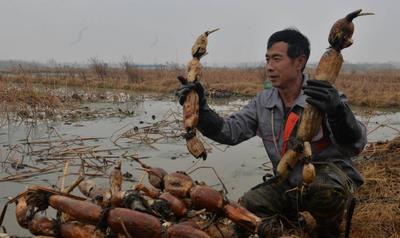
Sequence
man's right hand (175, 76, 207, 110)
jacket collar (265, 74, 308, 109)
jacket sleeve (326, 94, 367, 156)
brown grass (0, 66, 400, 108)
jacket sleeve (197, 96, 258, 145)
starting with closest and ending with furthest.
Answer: jacket sleeve (326, 94, 367, 156)
man's right hand (175, 76, 207, 110)
jacket sleeve (197, 96, 258, 145)
jacket collar (265, 74, 308, 109)
brown grass (0, 66, 400, 108)

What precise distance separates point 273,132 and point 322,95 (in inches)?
32.9

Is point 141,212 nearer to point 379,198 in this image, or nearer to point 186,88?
point 186,88

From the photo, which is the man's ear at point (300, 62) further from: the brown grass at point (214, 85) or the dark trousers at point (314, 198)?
the brown grass at point (214, 85)

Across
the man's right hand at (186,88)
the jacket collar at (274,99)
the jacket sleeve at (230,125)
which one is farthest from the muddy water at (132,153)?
the man's right hand at (186,88)

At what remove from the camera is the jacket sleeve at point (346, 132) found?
2.55 metres

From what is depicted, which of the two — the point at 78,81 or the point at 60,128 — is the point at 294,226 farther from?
the point at 78,81

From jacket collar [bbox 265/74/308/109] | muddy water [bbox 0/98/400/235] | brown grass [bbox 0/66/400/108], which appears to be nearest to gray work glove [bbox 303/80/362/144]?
jacket collar [bbox 265/74/308/109]

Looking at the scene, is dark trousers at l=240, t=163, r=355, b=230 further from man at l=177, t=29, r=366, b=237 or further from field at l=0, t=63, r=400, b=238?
field at l=0, t=63, r=400, b=238

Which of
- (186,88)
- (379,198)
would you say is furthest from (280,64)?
(379,198)

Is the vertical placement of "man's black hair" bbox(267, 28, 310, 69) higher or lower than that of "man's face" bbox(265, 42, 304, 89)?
higher

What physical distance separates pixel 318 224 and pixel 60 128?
21.6ft

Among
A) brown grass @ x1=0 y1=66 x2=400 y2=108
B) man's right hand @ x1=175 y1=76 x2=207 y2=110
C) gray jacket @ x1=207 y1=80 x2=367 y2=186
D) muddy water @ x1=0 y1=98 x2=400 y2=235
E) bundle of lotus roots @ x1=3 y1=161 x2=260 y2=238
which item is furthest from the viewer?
brown grass @ x1=0 y1=66 x2=400 y2=108

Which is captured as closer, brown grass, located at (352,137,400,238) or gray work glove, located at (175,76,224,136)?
gray work glove, located at (175,76,224,136)

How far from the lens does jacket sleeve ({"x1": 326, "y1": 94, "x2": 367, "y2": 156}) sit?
2.55m
